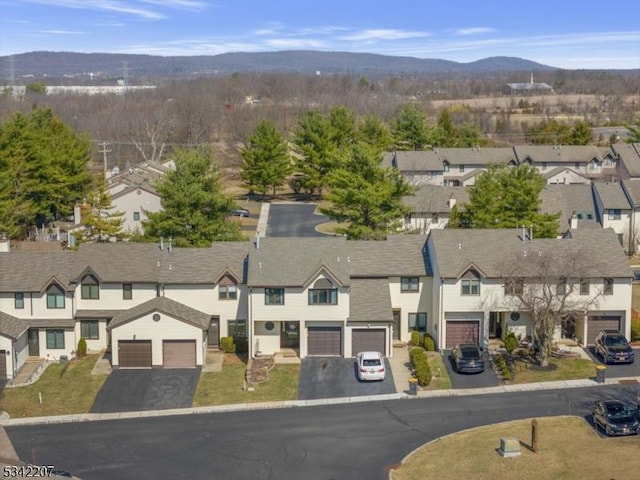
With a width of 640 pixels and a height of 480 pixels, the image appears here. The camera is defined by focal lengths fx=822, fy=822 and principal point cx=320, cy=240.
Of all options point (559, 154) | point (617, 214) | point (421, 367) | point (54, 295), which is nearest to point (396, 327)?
point (421, 367)

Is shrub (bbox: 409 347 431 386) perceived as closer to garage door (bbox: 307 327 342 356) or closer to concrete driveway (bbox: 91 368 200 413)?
garage door (bbox: 307 327 342 356)

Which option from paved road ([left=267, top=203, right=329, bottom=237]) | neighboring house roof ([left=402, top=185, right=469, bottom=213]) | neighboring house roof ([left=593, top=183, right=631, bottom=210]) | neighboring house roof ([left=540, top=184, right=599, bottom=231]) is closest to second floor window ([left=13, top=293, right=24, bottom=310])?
paved road ([left=267, top=203, right=329, bottom=237])

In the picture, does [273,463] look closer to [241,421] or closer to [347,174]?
[241,421]

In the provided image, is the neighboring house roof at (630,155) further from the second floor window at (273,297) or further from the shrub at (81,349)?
the shrub at (81,349)

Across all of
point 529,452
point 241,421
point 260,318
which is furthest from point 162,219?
point 529,452

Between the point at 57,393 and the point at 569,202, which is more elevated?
the point at 569,202

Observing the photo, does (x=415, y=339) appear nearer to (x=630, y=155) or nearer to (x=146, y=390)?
(x=146, y=390)
